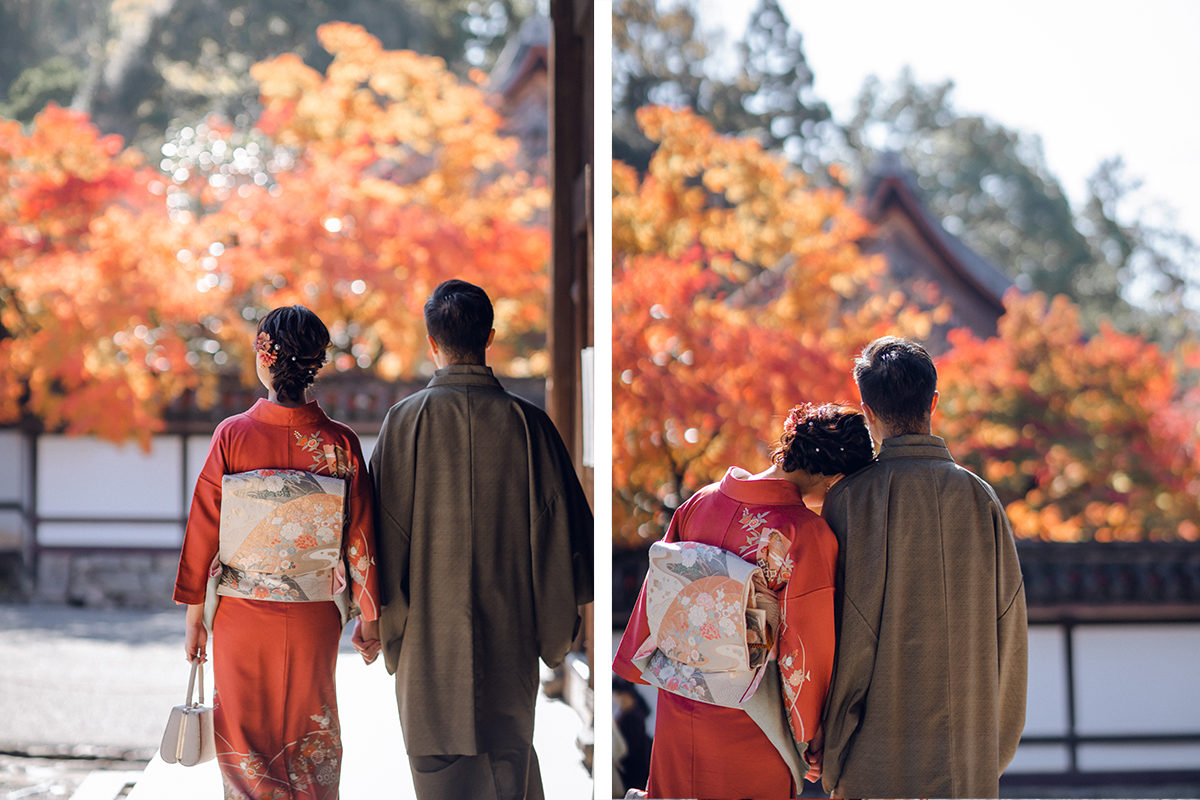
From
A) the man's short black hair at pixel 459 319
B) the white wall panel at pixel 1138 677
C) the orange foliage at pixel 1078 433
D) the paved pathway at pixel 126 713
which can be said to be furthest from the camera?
the orange foliage at pixel 1078 433

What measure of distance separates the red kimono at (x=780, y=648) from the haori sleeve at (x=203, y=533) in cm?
98

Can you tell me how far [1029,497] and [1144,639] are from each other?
219cm

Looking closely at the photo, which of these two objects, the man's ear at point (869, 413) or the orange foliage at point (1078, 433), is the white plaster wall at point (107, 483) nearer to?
the orange foliage at point (1078, 433)

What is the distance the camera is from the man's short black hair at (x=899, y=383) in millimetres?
1825

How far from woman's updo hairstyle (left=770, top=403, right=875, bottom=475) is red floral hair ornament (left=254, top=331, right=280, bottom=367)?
119 centimetres

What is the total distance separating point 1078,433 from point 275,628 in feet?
22.6

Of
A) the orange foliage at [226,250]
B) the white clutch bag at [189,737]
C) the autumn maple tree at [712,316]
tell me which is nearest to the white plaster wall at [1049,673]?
the autumn maple tree at [712,316]

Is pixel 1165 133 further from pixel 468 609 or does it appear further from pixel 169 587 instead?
pixel 169 587

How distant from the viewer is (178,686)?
579 cm

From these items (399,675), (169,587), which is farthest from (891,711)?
(169,587)

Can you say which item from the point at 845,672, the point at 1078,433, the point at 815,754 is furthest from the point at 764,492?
the point at 1078,433

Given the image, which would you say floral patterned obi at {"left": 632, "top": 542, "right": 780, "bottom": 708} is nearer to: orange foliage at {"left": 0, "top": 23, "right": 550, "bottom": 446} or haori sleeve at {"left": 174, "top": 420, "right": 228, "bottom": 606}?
haori sleeve at {"left": 174, "top": 420, "right": 228, "bottom": 606}

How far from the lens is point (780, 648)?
1794 mm

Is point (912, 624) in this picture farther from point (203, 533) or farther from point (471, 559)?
point (203, 533)
